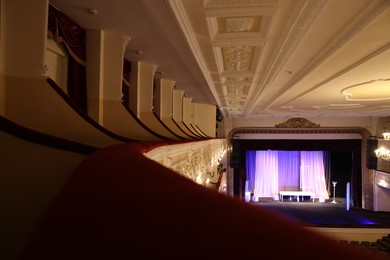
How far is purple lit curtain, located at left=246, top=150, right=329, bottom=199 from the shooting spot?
1474cm

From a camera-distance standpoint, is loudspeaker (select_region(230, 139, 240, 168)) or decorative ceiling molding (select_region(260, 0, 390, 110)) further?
loudspeaker (select_region(230, 139, 240, 168))

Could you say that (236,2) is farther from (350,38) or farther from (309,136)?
(309,136)

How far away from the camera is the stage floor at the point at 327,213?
1098 cm

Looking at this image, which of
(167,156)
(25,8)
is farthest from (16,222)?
(25,8)

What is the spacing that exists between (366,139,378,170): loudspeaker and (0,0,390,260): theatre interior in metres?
5.13

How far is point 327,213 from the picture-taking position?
12.2 metres

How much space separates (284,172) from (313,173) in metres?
1.44

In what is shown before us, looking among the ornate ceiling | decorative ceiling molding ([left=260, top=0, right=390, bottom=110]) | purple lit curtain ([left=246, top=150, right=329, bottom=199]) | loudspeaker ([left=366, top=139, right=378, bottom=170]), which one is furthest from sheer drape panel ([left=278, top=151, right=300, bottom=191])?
decorative ceiling molding ([left=260, top=0, right=390, bottom=110])

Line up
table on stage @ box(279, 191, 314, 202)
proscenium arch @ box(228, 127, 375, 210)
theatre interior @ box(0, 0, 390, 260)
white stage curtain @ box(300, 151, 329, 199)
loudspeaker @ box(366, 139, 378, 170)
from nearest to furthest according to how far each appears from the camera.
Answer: theatre interior @ box(0, 0, 390, 260), loudspeaker @ box(366, 139, 378, 170), proscenium arch @ box(228, 127, 375, 210), table on stage @ box(279, 191, 314, 202), white stage curtain @ box(300, 151, 329, 199)

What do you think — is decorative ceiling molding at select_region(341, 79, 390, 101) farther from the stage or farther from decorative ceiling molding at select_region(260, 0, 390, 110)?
the stage

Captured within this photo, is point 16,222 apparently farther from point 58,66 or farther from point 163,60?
point 163,60

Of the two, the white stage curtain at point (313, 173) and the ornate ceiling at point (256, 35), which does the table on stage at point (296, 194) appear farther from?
the ornate ceiling at point (256, 35)

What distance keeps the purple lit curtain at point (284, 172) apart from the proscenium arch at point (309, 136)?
2.22 metres

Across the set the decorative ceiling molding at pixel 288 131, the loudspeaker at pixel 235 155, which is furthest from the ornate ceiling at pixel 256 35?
the decorative ceiling molding at pixel 288 131
